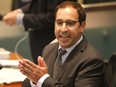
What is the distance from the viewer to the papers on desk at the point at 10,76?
1890 millimetres

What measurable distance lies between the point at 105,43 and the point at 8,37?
5.06 feet

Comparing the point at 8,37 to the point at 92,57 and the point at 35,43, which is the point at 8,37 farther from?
the point at 92,57

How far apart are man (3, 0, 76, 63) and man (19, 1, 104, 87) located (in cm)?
58

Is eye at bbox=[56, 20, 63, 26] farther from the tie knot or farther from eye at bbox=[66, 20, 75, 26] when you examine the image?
the tie knot

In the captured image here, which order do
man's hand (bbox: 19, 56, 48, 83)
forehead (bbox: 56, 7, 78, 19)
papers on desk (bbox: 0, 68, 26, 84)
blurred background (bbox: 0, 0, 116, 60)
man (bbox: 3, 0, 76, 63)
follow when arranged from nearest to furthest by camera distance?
man's hand (bbox: 19, 56, 48, 83) < forehead (bbox: 56, 7, 78, 19) < papers on desk (bbox: 0, 68, 26, 84) < man (bbox: 3, 0, 76, 63) < blurred background (bbox: 0, 0, 116, 60)

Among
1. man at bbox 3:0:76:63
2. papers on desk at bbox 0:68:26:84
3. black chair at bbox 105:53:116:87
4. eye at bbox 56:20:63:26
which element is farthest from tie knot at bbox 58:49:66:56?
man at bbox 3:0:76:63

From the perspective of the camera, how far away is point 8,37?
4059 millimetres

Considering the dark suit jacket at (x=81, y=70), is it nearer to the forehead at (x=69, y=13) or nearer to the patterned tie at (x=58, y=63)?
the patterned tie at (x=58, y=63)

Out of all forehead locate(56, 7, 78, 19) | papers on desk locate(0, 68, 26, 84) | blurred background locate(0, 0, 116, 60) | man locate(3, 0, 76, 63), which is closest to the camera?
forehead locate(56, 7, 78, 19)

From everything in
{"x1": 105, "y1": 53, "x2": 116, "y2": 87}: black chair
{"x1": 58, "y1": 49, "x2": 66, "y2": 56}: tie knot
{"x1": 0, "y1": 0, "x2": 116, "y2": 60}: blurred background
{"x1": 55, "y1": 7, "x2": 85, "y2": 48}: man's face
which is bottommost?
{"x1": 0, "y1": 0, "x2": 116, "y2": 60}: blurred background

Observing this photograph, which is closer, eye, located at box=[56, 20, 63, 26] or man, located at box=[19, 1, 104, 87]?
man, located at box=[19, 1, 104, 87]

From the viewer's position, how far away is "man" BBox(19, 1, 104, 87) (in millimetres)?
1514

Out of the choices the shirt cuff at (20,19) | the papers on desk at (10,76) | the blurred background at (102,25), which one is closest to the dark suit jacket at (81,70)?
the papers on desk at (10,76)

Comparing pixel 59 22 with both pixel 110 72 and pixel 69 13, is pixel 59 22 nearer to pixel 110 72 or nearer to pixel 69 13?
pixel 69 13
